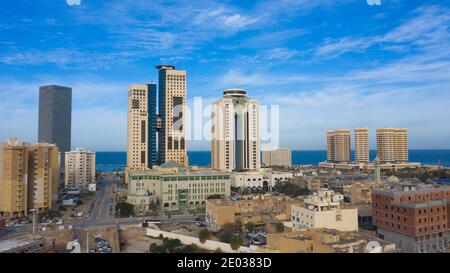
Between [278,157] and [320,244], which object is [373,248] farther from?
[278,157]

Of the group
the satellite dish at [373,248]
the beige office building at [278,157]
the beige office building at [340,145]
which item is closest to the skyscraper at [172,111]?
the beige office building at [278,157]

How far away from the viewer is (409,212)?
514 centimetres

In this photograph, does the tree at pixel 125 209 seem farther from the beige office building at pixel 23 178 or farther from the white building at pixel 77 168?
the white building at pixel 77 168

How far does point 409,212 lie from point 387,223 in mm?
571

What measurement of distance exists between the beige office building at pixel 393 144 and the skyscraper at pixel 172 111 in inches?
471

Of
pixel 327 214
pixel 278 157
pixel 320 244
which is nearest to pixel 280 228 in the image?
pixel 327 214

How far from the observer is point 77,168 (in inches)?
547

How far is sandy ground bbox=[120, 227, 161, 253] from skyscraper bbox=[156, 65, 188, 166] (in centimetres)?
830

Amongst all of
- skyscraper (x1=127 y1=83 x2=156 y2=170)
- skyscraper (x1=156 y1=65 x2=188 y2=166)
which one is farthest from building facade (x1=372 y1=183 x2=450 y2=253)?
skyscraper (x1=127 y1=83 x2=156 y2=170)

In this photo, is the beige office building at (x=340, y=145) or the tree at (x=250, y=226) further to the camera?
the beige office building at (x=340, y=145)

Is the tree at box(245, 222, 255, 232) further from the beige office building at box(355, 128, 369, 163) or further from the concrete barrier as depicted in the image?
the beige office building at box(355, 128, 369, 163)

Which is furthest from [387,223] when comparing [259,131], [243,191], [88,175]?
[88,175]

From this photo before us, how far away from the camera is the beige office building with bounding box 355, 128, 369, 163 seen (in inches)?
898

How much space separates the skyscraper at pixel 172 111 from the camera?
1518cm
